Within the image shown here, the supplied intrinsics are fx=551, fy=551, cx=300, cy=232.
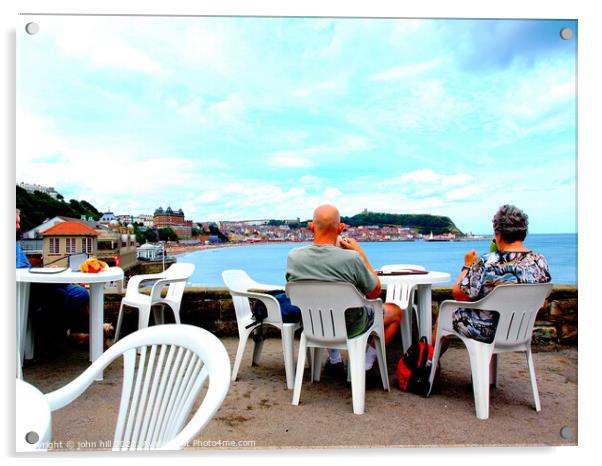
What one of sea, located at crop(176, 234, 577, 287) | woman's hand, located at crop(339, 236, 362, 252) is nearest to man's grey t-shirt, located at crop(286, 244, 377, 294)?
woman's hand, located at crop(339, 236, 362, 252)

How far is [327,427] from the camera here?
281cm

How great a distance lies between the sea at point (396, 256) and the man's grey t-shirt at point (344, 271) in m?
0.28

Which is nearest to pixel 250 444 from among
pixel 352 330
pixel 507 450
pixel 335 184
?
pixel 352 330

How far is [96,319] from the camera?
3553mm

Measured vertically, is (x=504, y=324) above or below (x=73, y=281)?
below

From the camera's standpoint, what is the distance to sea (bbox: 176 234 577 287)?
290 centimetres

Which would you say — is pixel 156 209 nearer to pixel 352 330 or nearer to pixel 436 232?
pixel 352 330

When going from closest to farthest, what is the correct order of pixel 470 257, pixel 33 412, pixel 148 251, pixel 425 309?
1. pixel 33 412
2. pixel 470 257
3. pixel 148 251
4. pixel 425 309

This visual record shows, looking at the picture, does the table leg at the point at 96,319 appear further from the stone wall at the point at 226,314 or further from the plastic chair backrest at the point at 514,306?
the plastic chair backrest at the point at 514,306

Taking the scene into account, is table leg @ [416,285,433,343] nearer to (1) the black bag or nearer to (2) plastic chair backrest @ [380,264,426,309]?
(2) plastic chair backrest @ [380,264,426,309]

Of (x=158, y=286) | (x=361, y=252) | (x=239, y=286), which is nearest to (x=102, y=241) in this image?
(x=158, y=286)

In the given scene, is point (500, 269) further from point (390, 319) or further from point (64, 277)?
point (64, 277)

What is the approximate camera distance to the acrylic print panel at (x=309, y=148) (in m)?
2.91

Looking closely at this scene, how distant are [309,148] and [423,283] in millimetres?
1147
